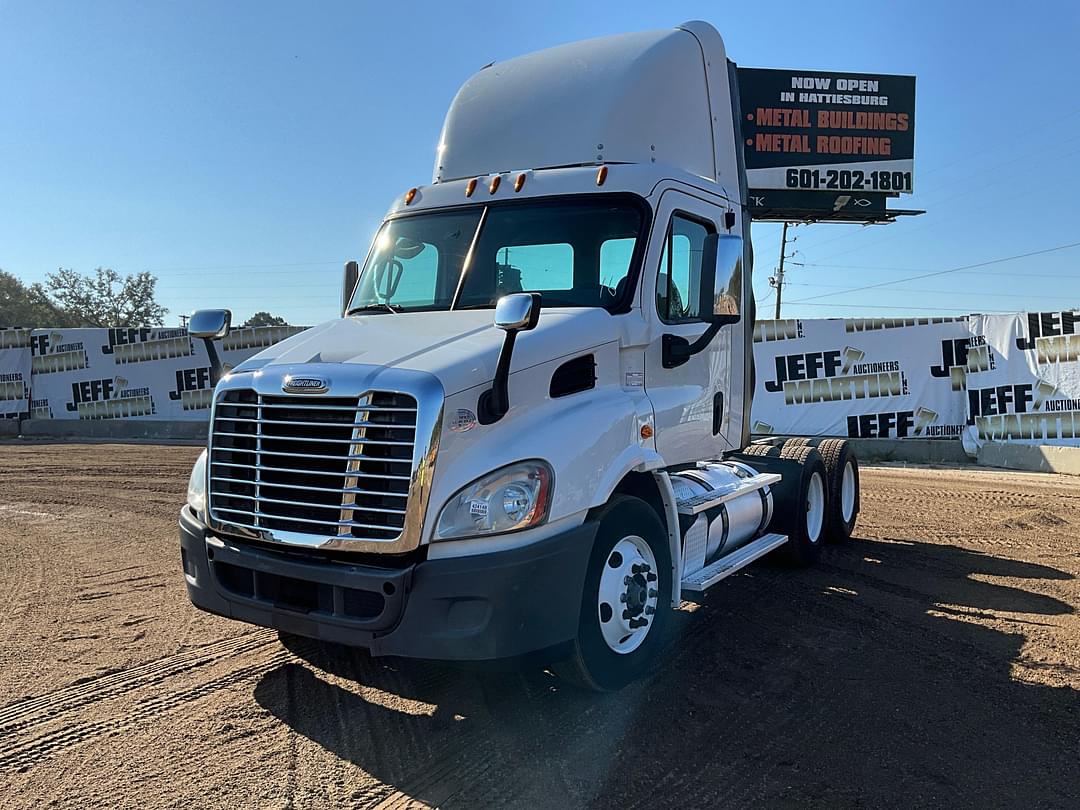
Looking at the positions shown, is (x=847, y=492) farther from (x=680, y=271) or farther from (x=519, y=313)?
(x=519, y=313)

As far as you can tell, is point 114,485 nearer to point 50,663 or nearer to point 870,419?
point 50,663

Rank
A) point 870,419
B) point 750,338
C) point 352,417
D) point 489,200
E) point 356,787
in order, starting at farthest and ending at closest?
point 870,419 < point 750,338 < point 489,200 < point 352,417 < point 356,787

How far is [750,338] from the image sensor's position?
6555 mm

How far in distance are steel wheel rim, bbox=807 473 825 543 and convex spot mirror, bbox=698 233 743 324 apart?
3.12m

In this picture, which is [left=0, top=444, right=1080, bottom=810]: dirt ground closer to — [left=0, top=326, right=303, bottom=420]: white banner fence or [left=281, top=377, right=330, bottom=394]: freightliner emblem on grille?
[left=281, top=377, right=330, bottom=394]: freightliner emblem on grille

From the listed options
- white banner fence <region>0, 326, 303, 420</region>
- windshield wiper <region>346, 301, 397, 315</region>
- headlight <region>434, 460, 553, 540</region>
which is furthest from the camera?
white banner fence <region>0, 326, 303, 420</region>

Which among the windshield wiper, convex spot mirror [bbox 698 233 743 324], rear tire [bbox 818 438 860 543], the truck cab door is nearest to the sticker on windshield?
the truck cab door

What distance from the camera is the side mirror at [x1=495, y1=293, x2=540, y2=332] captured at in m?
3.70

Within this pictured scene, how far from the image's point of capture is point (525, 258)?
502 centimetres

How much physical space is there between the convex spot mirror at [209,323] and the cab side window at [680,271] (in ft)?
8.98

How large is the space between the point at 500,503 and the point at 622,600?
1135mm

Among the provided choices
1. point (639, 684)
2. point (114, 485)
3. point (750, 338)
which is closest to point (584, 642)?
point (639, 684)

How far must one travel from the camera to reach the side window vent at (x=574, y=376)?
13.9ft

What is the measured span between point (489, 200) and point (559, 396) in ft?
5.81
